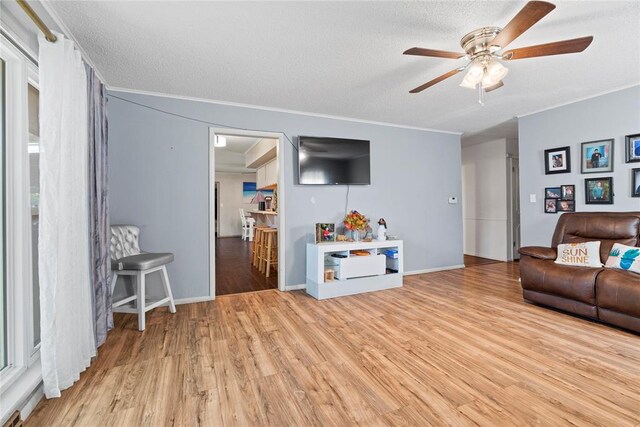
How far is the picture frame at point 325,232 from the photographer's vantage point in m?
3.82

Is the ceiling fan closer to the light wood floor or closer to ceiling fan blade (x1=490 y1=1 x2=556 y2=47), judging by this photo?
ceiling fan blade (x1=490 y1=1 x2=556 y2=47)

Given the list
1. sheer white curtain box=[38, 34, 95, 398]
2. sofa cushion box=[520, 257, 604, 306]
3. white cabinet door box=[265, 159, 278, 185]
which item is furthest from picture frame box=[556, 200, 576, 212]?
sheer white curtain box=[38, 34, 95, 398]

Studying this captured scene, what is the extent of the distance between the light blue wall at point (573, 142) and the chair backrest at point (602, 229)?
1.42 ft

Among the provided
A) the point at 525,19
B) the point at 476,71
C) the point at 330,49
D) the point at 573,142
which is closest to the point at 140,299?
the point at 330,49

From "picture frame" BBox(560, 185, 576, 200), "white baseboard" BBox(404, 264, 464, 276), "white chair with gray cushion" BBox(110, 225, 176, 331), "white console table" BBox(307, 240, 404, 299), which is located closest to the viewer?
"white chair with gray cushion" BBox(110, 225, 176, 331)

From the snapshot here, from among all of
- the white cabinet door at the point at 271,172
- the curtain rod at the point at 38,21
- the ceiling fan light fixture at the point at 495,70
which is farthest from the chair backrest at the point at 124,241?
the ceiling fan light fixture at the point at 495,70

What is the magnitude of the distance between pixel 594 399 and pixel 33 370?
10.3ft

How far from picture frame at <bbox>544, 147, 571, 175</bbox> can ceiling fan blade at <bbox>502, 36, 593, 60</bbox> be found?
2.39m

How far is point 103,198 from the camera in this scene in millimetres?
2438

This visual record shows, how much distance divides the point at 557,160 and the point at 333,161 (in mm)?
2929

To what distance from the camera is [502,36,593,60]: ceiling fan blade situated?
177cm

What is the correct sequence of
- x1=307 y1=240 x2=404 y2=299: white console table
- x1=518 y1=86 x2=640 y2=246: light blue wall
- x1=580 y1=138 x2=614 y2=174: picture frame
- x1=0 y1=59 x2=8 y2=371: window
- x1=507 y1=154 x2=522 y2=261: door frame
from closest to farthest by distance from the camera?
x1=0 y1=59 x2=8 y2=371: window → x1=518 y1=86 x2=640 y2=246: light blue wall → x1=580 y1=138 x2=614 y2=174: picture frame → x1=307 y1=240 x2=404 y2=299: white console table → x1=507 y1=154 x2=522 y2=261: door frame

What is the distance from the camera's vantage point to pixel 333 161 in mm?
4055

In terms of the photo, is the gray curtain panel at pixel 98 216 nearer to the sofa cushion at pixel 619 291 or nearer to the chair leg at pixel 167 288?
the chair leg at pixel 167 288
